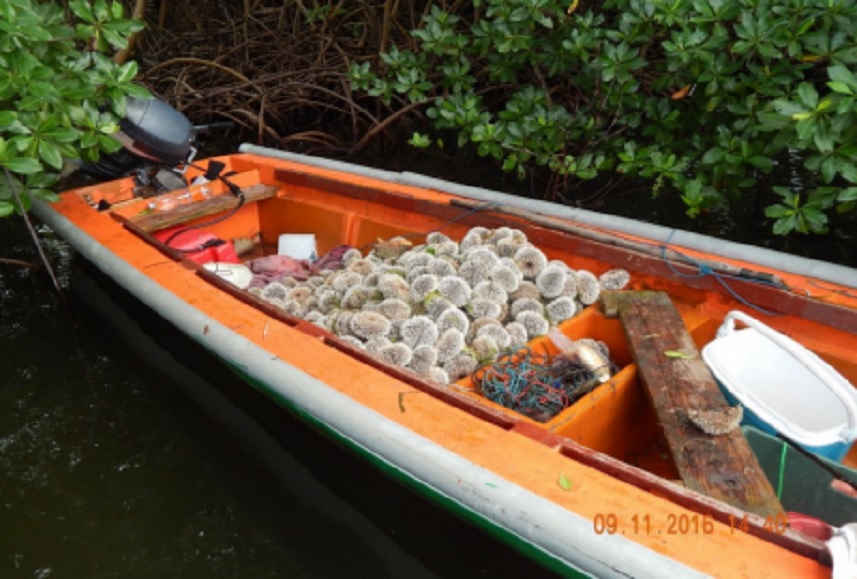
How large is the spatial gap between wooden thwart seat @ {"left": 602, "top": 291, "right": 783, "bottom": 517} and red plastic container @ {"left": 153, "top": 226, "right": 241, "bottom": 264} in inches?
85.8

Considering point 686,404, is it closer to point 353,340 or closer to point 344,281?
point 353,340

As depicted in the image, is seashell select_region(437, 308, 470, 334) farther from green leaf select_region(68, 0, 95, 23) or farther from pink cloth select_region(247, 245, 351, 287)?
green leaf select_region(68, 0, 95, 23)

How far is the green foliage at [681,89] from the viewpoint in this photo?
3328 mm

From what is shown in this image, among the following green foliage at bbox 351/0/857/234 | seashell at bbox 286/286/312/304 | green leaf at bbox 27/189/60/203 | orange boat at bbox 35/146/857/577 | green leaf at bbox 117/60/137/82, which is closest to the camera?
orange boat at bbox 35/146/857/577

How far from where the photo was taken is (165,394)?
12.3 ft

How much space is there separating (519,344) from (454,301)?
0.35 meters

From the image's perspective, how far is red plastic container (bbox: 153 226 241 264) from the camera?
399 centimetres

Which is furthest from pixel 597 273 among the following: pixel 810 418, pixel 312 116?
pixel 312 116

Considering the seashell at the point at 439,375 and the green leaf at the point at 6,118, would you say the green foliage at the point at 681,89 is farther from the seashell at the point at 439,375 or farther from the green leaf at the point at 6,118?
the green leaf at the point at 6,118

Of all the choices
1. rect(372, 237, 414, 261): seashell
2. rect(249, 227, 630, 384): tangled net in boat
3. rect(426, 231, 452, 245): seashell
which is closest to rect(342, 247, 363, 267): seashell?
rect(372, 237, 414, 261): seashell

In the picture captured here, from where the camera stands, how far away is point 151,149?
4254 mm

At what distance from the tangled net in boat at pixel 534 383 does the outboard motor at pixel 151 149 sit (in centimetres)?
263

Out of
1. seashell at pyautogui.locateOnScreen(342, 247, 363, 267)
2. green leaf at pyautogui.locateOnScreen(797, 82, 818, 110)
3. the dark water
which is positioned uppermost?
green leaf at pyautogui.locateOnScreen(797, 82, 818, 110)

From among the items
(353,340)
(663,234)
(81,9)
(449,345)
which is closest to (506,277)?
(449,345)
